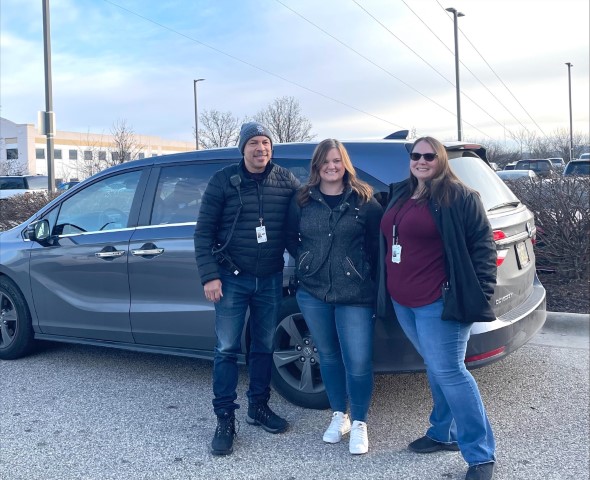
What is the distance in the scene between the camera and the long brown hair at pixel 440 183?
3.21 m

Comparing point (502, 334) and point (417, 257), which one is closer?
point (417, 257)

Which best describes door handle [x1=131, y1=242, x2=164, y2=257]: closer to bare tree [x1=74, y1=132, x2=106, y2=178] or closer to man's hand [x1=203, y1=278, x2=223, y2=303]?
man's hand [x1=203, y1=278, x2=223, y2=303]

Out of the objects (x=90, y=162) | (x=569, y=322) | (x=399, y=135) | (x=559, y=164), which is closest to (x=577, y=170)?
(x=559, y=164)

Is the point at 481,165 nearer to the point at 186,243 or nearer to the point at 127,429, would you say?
the point at 186,243

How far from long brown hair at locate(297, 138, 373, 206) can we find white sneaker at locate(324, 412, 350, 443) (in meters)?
1.31

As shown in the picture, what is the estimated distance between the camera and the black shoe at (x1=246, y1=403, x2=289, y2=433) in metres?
4.07

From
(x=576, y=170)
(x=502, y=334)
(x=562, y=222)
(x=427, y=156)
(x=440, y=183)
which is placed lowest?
(x=502, y=334)

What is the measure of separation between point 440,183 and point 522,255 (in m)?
1.25

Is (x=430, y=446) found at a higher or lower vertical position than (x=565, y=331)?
lower

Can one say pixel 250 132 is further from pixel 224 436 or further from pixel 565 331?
pixel 565 331

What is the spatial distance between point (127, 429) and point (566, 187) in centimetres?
549

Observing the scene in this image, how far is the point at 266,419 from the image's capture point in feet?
13.4

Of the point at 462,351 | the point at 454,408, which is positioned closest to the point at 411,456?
the point at 454,408

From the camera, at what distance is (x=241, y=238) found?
378 centimetres
